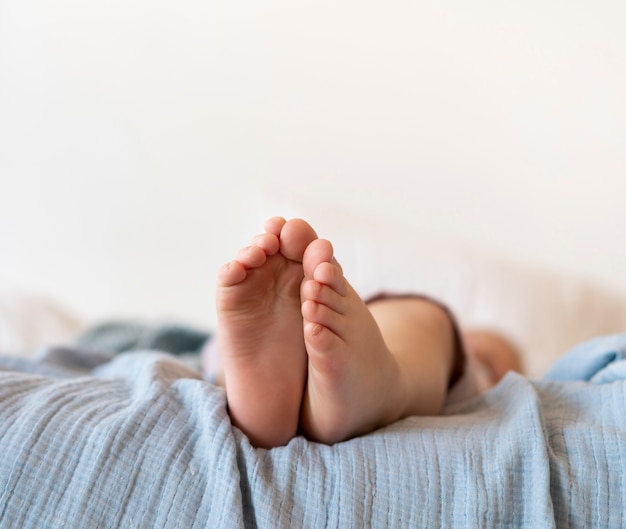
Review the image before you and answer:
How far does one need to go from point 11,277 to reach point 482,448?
146 cm

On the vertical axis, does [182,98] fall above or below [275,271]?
above

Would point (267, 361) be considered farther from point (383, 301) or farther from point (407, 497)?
point (383, 301)

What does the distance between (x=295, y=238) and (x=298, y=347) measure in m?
0.10

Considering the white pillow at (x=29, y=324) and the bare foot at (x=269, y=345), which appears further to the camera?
the white pillow at (x=29, y=324)

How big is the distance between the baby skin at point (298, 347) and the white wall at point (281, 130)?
2.24ft

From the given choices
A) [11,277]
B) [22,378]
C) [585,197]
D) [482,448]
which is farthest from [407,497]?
[11,277]

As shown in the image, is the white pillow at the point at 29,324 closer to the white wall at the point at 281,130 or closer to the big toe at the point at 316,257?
the white wall at the point at 281,130

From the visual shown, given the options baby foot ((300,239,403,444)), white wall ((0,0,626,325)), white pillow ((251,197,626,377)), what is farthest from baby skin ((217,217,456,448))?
white wall ((0,0,626,325))

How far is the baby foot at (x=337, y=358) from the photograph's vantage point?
1.86 feet

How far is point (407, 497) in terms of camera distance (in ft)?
1.82

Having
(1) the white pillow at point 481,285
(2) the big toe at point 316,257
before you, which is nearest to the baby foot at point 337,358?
(2) the big toe at point 316,257

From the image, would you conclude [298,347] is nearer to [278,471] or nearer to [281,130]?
[278,471]

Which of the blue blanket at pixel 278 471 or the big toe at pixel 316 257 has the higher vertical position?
the big toe at pixel 316 257

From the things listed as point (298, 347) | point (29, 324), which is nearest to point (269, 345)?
point (298, 347)
